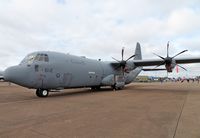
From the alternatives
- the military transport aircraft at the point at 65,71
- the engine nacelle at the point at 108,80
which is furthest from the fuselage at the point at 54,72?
the engine nacelle at the point at 108,80

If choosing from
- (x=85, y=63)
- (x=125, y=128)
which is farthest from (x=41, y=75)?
(x=125, y=128)

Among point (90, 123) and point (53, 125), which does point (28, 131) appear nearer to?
point (53, 125)

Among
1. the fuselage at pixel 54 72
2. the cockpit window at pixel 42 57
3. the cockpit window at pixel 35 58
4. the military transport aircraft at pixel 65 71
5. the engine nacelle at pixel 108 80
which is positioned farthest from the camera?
the engine nacelle at pixel 108 80

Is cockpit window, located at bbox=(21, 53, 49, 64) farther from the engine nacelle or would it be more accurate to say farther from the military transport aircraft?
the engine nacelle

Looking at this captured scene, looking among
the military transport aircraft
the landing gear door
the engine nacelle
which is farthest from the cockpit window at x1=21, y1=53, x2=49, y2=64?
the engine nacelle

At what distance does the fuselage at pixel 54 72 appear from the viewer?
1253 centimetres

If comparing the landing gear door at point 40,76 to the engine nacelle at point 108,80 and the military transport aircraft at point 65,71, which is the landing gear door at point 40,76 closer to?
the military transport aircraft at point 65,71

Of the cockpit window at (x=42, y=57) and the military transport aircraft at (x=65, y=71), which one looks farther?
the cockpit window at (x=42, y=57)

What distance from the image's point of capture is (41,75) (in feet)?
44.1

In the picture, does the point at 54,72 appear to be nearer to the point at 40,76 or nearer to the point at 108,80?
the point at 40,76

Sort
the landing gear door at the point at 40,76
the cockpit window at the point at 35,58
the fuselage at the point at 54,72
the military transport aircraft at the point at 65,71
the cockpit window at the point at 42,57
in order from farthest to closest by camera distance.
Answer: the cockpit window at the point at 42,57, the cockpit window at the point at 35,58, the landing gear door at the point at 40,76, the military transport aircraft at the point at 65,71, the fuselage at the point at 54,72

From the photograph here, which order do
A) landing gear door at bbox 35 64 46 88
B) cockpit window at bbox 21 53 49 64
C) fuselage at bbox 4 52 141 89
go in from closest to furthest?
1. fuselage at bbox 4 52 141 89
2. landing gear door at bbox 35 64 46 88
3. cockpit window at bbox 21 53 49 64

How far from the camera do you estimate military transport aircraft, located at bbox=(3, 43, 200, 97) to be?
12.7m

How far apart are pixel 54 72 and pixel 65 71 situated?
4.13ft
